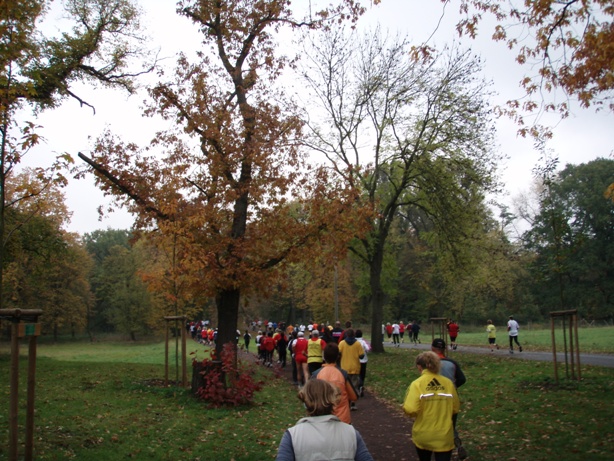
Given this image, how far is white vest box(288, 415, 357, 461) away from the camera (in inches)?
135

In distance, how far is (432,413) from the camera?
19.2 ft

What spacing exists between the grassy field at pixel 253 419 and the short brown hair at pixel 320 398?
235 inches

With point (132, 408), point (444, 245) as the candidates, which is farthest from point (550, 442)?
point (444, 245)

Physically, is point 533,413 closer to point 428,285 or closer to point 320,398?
point 320,398

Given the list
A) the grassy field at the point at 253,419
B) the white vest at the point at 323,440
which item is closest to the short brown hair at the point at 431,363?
the white vest at the point at 323,440

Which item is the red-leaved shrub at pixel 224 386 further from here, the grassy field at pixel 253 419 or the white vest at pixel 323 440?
the white vest at pixel 323 440

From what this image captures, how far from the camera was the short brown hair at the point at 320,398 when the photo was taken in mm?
3527

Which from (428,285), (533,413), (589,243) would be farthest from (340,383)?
(589,243)

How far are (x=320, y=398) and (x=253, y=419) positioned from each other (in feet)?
31.8

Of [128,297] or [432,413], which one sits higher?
[128,297]

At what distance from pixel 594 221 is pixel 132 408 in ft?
197

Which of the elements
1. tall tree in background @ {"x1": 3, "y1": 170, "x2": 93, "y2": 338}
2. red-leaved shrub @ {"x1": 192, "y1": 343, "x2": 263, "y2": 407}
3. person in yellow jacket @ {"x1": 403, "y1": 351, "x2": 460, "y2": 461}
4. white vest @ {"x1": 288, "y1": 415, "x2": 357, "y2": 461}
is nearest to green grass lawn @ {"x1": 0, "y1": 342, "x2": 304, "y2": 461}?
red-leaved shrub @ {"x1": 192, "y1": 343, "x2": 263, "y2": 407}

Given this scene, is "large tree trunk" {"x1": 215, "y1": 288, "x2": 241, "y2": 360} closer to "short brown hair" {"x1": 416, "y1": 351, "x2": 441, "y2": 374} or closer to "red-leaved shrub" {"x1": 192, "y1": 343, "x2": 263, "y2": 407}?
"red-leaved shrub" {"x1": 192, "y1": 343, "x2": 263, "y2": 407}

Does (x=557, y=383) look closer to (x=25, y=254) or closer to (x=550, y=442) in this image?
(x=550, y=442)
